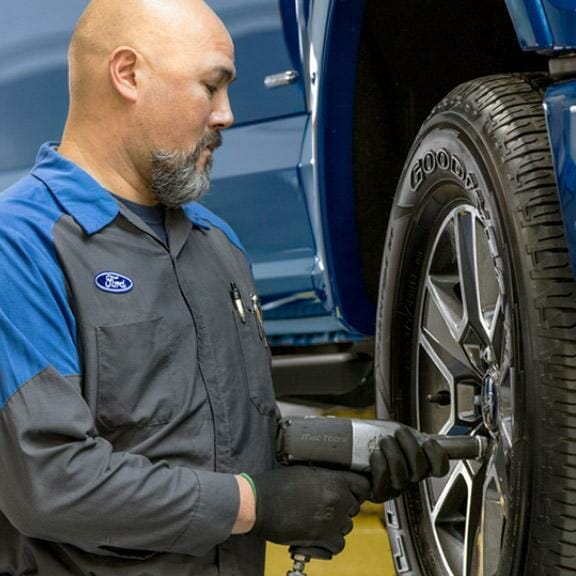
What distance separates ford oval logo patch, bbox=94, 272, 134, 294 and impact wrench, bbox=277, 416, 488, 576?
12.4 inches

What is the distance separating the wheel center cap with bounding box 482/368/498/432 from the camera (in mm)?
1858

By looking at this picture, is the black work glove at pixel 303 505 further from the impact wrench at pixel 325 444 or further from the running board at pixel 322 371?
the running board at pixel 322 371

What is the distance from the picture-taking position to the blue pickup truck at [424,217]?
64.7 inches

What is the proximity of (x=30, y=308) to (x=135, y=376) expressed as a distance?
0.61 feet

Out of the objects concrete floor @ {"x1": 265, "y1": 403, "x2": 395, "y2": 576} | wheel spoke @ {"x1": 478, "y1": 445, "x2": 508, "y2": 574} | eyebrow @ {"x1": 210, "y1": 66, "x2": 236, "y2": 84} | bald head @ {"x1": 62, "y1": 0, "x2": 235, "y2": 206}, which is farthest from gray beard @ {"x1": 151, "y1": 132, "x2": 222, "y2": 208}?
concrete floor @ {"x1": 265, "y1": 403, "x2": 395, "y2": 576}

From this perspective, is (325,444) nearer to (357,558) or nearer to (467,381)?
(467,381)

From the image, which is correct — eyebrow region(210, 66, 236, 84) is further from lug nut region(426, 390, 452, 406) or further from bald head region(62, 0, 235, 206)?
lug nut region(426, 390, 452, 406)

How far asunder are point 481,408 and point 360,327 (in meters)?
0.58

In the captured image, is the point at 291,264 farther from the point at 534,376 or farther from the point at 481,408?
the point at 534,376

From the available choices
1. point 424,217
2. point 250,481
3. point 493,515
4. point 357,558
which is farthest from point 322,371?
point 250,481

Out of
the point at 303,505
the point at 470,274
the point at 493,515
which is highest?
the point at 470,274

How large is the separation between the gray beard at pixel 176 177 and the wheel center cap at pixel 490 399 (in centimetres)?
53

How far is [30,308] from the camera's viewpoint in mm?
1714

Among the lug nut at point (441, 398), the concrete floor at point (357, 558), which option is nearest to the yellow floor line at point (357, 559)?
the concrete floor at point (357, 558)
